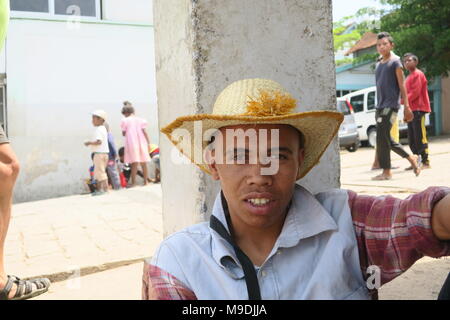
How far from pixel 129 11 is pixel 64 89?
232 centimetres

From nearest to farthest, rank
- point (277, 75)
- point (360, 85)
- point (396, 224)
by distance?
1. point (396, 224)
2. point (277, 75)
3. point (360, 85)

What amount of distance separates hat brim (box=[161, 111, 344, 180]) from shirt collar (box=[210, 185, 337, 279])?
221mm

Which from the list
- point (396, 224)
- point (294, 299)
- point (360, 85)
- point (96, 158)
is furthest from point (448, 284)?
point (360, 85)

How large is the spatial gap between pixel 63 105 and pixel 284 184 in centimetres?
917

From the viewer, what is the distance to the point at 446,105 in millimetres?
17438

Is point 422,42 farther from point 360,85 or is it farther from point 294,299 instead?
point 294,299

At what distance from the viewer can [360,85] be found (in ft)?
71.9

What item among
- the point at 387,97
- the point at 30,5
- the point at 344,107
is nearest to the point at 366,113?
the point at 344,107

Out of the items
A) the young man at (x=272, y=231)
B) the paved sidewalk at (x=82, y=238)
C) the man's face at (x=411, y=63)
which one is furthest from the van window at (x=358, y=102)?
the young man at (x=272, y=231)

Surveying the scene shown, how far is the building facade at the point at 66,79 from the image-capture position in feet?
30.9

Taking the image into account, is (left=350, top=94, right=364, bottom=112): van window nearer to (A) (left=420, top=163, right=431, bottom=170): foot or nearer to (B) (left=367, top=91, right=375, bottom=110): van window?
(B) (left=367, top=91, right=375, bottom=110): van window

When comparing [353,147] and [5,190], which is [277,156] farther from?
[353,147]
